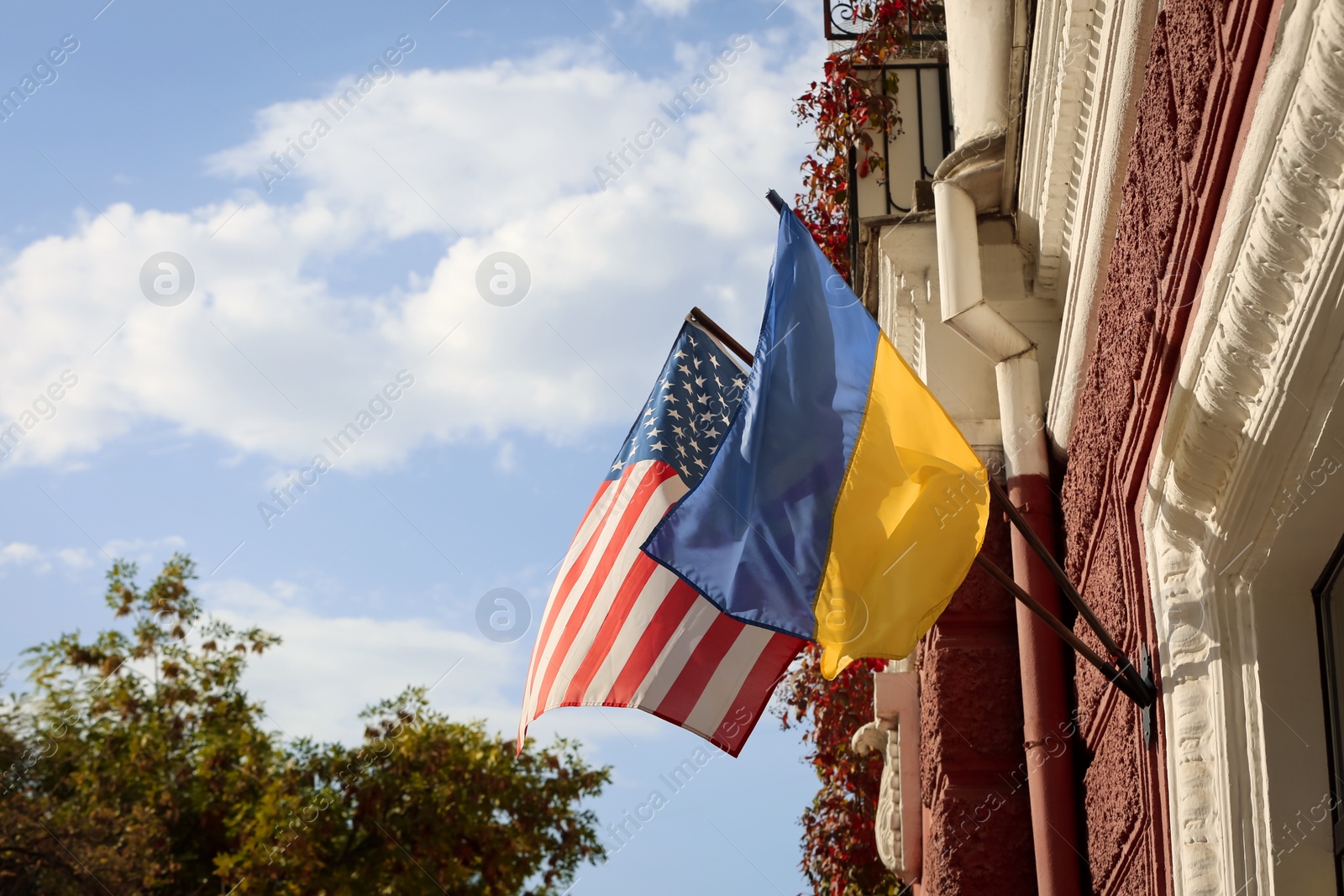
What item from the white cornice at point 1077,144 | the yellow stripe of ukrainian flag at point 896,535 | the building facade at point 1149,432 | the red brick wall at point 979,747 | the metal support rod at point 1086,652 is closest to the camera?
the building facade at point 1149,432

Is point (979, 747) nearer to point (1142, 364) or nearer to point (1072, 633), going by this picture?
point (1072, 633)

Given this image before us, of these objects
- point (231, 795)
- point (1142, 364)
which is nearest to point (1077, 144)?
point (1142, 364)

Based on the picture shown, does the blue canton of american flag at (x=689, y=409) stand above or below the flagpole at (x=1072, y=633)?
above

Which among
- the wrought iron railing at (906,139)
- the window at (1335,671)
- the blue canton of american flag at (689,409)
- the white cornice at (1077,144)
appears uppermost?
the wrought iron railing at (906,139)

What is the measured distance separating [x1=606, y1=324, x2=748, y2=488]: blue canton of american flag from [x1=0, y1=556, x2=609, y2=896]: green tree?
1177 cm

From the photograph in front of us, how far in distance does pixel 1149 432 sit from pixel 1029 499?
1.51 meters

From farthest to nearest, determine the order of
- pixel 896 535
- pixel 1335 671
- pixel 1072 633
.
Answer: pixel 1072 633, pixel 896 535, pixel 1335 671

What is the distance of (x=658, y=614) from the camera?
4.61m

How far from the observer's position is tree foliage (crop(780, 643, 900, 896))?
7996mm

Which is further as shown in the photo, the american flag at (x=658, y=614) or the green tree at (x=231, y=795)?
the green tree at (x=231, y=795)

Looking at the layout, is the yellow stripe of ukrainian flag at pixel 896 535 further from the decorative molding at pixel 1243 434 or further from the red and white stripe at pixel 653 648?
the red and white stripe at pixel 653 648

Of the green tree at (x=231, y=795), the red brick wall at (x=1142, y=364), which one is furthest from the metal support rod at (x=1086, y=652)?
the green tree at (x=231, y=795)

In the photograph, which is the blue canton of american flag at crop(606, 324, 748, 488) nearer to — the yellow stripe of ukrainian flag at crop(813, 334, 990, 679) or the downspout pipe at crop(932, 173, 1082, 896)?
the downspout pipe at crop(932, 173, 1082, 896)

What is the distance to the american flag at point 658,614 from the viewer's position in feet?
14.9
